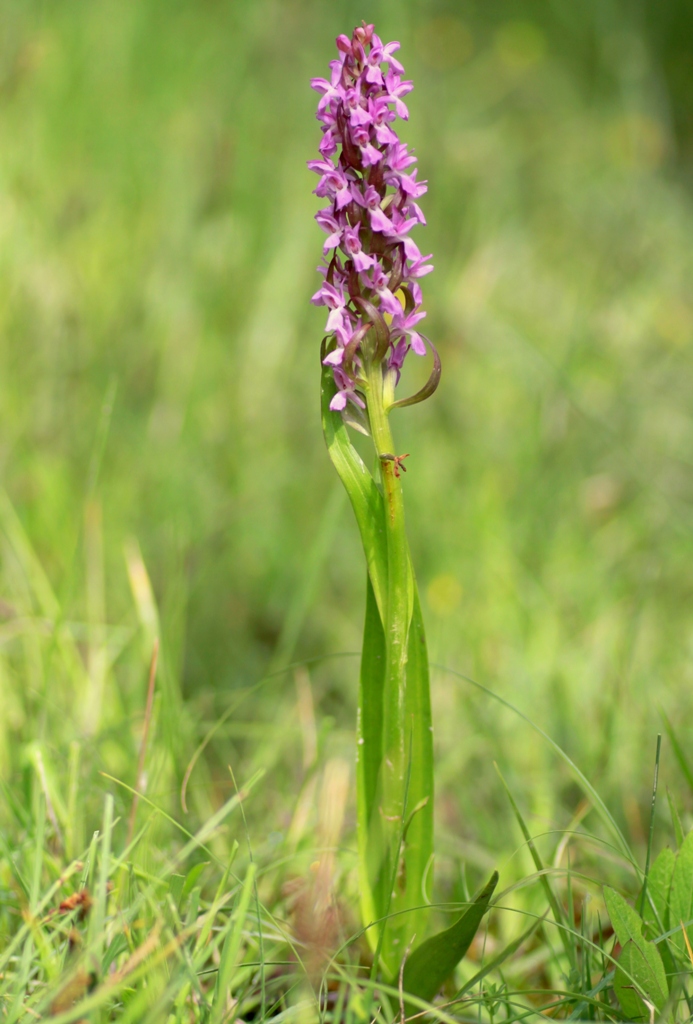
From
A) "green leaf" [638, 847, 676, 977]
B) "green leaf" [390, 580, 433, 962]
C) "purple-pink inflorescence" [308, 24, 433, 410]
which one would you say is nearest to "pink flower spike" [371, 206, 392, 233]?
"purple-pink inflorescence" [308, 24, 433, 410]

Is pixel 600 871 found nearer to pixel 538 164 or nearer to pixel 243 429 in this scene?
pixel 243 429

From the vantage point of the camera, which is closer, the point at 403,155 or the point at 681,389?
the point at 403,155

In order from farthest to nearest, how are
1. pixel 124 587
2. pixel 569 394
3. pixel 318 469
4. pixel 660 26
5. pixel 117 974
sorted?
pixel 660 26 < pixel 318 469 < pixel 124 587 < pixel 569 394 < pixel 117 974

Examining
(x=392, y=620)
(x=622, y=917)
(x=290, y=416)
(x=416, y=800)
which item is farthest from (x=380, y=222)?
(x=290, y=416)

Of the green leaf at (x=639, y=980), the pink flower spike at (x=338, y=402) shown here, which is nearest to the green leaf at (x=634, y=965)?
the green leaf at (x=639, y=980)

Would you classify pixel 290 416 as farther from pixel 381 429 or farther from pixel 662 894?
pixel 662 894

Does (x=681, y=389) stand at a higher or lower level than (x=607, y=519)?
higher

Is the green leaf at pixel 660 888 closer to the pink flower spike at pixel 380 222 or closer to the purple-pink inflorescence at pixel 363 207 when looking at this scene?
the purple-pink inflorescence at pixel 363 207

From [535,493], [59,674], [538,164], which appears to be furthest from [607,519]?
[538,164]
